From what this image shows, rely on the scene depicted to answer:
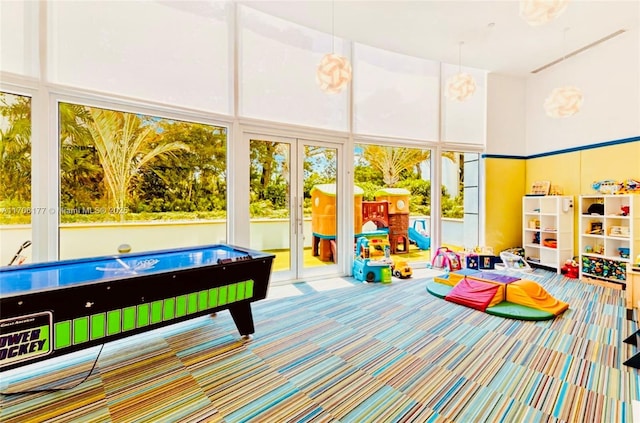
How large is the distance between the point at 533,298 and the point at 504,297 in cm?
32

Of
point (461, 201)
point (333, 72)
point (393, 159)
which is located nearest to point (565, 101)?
point (461, 201)

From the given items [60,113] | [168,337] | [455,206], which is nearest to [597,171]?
[455,206]

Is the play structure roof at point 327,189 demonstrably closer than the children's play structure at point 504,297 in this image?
No

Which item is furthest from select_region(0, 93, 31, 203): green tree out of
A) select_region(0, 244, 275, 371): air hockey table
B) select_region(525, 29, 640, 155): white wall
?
select_region(525, 29, 640, 155): white wall

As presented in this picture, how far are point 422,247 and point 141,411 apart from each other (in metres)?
6.02

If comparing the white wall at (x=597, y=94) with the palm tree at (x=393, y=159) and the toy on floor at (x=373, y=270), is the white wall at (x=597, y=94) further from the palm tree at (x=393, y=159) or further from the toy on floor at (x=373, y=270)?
the toy on floor at (x=373, y=270)

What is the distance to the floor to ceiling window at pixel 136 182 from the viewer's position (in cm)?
352

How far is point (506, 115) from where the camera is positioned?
642 centimetres

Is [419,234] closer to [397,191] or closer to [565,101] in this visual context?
[397,191]

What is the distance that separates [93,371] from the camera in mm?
2461

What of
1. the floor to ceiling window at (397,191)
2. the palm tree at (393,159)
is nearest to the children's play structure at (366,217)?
the floor to ceiling window at (397,191)

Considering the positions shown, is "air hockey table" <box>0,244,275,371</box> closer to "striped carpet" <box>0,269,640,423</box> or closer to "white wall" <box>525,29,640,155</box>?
"striped carpet" <box>0,269,640,423</box>

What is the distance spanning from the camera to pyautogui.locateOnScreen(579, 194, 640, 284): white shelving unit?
457cm

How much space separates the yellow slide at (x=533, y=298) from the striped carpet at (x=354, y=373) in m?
0.17
